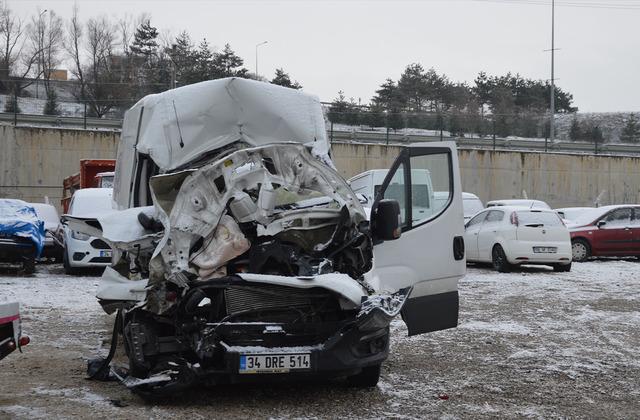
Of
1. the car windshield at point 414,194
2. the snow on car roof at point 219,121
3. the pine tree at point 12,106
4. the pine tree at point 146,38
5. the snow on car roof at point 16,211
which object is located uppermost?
the pine tree at point 146,38

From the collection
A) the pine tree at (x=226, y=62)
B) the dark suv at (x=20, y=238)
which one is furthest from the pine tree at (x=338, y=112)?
the dark suv at (x=20, y=238)

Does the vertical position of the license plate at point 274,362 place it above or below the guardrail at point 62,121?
below

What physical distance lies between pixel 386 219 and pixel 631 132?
4308cm

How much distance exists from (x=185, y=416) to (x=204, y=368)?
0.37 m

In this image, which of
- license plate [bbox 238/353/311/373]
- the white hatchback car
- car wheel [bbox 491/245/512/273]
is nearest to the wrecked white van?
license plate [bbox 238/353/311/373]

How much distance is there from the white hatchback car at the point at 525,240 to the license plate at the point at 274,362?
12.0 m

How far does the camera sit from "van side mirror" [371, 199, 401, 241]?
6691 mm

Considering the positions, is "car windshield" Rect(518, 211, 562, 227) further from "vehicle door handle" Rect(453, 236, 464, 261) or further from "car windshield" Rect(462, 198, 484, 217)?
"vehicle door handle" Rect(453, 236, 464, 261)

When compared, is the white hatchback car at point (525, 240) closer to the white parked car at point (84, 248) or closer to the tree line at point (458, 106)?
the white parked car at point (84, 248)

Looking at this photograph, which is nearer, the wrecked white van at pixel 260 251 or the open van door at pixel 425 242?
the wrecked white van at pixel 260 251

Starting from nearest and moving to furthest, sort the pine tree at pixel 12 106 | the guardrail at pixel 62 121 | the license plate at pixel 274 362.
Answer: the license plate at pixel 274 362 < the guardrail at pixel 62 121 < the pine tree at pixel 12 106

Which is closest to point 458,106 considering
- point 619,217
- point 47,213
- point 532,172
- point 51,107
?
point 532,172

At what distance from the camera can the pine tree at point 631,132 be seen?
44694 millimetres

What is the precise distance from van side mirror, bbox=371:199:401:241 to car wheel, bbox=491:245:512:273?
36.2 ft
